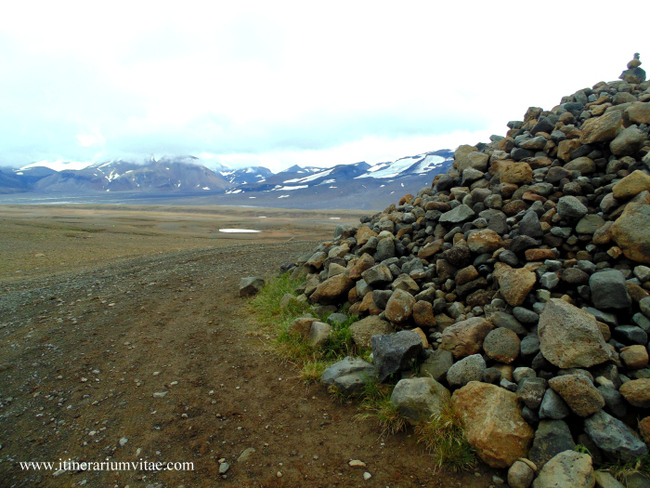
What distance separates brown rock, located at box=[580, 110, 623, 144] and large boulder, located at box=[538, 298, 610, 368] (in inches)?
169

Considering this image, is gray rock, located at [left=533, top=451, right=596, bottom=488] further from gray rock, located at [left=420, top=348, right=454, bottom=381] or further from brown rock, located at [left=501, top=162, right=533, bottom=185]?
brown rock, located at [left=501, top=162, right=533, bottom=185]

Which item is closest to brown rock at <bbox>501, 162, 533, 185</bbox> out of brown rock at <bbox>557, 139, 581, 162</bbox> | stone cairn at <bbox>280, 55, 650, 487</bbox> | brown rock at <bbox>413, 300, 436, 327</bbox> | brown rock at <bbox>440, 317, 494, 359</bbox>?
stone cairn at <bbox>280, 55, 650, 487</bbox>

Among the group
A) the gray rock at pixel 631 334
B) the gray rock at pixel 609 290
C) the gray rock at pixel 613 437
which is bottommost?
the gray rock at pixel 613 437

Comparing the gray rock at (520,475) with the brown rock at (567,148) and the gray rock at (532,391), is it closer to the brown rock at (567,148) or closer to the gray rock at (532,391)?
the gray rock at (532,391)

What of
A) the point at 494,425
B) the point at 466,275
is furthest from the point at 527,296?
the point at 494,425

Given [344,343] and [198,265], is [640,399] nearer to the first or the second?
[344,343]

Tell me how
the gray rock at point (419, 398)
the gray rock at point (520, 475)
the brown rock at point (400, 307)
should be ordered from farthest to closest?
the brown rock at point (400, 307) < the gray rock at point (419, 398) < the gray rock at point (520, 475)

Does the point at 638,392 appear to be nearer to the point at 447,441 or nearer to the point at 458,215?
the point at 447,441

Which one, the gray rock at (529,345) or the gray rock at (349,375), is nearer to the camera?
the gray rock at (529,345)

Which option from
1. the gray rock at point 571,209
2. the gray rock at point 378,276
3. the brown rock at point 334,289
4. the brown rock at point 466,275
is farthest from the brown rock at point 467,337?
the brown rock at point 334,289

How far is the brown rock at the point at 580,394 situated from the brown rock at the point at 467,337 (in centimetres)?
124

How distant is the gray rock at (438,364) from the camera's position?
481 centimetres

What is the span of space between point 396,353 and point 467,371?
0.94 m

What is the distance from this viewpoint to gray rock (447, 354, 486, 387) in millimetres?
4486
